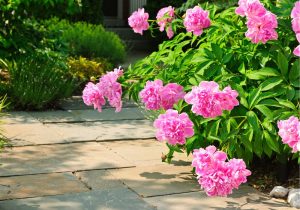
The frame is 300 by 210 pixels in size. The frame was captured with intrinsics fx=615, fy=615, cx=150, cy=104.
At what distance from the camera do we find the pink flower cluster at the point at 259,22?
4859 millimetres

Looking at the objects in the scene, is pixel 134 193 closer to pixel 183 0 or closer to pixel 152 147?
pixel 152 147

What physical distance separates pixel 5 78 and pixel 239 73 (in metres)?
5.00

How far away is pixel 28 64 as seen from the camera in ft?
29.5

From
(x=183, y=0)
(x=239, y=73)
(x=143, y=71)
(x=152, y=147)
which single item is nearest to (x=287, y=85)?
(x=239, y=73)

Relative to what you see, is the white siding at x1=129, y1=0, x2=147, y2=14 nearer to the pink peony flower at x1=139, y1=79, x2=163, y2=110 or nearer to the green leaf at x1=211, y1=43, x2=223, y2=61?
the green leaf at x1=211, y1=43, x2=223, y2=61

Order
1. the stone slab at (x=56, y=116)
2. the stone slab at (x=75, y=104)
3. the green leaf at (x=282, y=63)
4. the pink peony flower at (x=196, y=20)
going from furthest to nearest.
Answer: the stone slab at (x=75, y=104), the stone slab at (x=56, y=116), the pink peony flower at (x=196, y=20), the green leaf at (x=282, y=63)

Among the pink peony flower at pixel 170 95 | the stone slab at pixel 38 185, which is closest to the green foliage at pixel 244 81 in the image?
the pink peony flower at pixel 170 95

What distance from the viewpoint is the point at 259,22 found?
486 centimetres

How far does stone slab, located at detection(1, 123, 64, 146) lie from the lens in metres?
6.83

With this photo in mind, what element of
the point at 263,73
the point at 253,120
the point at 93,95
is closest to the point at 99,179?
the point at 93,95

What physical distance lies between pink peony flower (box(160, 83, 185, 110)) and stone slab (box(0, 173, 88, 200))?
100 cm

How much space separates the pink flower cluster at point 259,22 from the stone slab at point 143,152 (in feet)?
5.61

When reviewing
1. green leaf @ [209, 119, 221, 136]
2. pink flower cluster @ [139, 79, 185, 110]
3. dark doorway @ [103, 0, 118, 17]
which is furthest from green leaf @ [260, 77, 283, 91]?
dark doorway @ [103, 0, 118, 17]

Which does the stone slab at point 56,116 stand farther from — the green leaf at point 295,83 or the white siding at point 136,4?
A: the white siding at point 136,4
